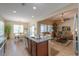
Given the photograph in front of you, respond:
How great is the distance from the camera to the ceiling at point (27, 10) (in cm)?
171

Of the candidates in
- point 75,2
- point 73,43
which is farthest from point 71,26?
point 75,2

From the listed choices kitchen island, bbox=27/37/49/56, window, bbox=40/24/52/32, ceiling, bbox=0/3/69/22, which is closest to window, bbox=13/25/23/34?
ceiling, bbox=0/3/69/22

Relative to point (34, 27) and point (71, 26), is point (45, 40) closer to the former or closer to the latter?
point (34, 27)

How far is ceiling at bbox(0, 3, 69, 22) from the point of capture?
1715mm

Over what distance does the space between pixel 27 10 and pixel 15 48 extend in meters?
0.84

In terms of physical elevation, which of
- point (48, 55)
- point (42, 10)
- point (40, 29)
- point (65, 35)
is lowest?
point (48, 55)

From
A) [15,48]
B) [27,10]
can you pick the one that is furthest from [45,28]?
[15,48]

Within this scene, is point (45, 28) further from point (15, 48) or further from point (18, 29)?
point (15, 48)

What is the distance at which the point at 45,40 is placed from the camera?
1.89 m

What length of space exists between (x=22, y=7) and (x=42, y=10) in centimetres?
40

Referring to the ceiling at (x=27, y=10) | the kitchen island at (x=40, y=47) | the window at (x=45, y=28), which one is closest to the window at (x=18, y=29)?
the ceiling at (x=27, y=10)

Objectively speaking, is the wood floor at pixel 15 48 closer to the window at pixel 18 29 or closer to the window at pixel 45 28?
the window at pixel 18 29

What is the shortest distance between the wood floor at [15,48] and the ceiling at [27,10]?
1.62ft

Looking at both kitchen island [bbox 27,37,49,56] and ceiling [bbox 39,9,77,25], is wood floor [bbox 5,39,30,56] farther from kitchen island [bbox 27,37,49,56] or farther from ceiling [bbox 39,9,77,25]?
ceiling [bbox 39,9,77,25]
